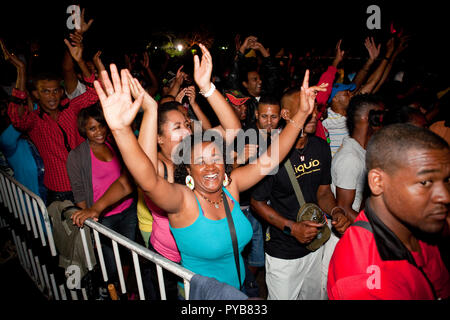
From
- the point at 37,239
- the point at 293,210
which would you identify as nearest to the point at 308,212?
the point at 293,210

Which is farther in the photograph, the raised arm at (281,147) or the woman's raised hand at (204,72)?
the woman's raised hand at (204,72)

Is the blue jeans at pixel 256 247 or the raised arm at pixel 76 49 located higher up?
the raised arm at pixel 76 49

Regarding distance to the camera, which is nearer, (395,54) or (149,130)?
(149,130)

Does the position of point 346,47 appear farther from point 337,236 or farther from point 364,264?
point 364,264

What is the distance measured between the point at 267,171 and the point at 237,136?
60 centimetres

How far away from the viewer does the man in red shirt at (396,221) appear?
1.33 meters

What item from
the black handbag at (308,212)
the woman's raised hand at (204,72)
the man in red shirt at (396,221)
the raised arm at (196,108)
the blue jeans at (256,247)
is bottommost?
the blue jeans at (256,247)

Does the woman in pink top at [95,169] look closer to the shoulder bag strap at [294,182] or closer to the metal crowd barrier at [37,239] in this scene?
the metal crowd barrier at [37,239]

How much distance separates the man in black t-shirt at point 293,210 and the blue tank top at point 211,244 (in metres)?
0.70

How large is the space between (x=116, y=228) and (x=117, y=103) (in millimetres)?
2189

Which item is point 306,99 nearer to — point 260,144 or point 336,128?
point 260,144

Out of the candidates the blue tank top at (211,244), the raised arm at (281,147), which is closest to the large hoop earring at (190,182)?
the blue tank top at (211,244)

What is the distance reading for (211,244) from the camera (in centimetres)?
185

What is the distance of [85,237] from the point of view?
2.58 meters
